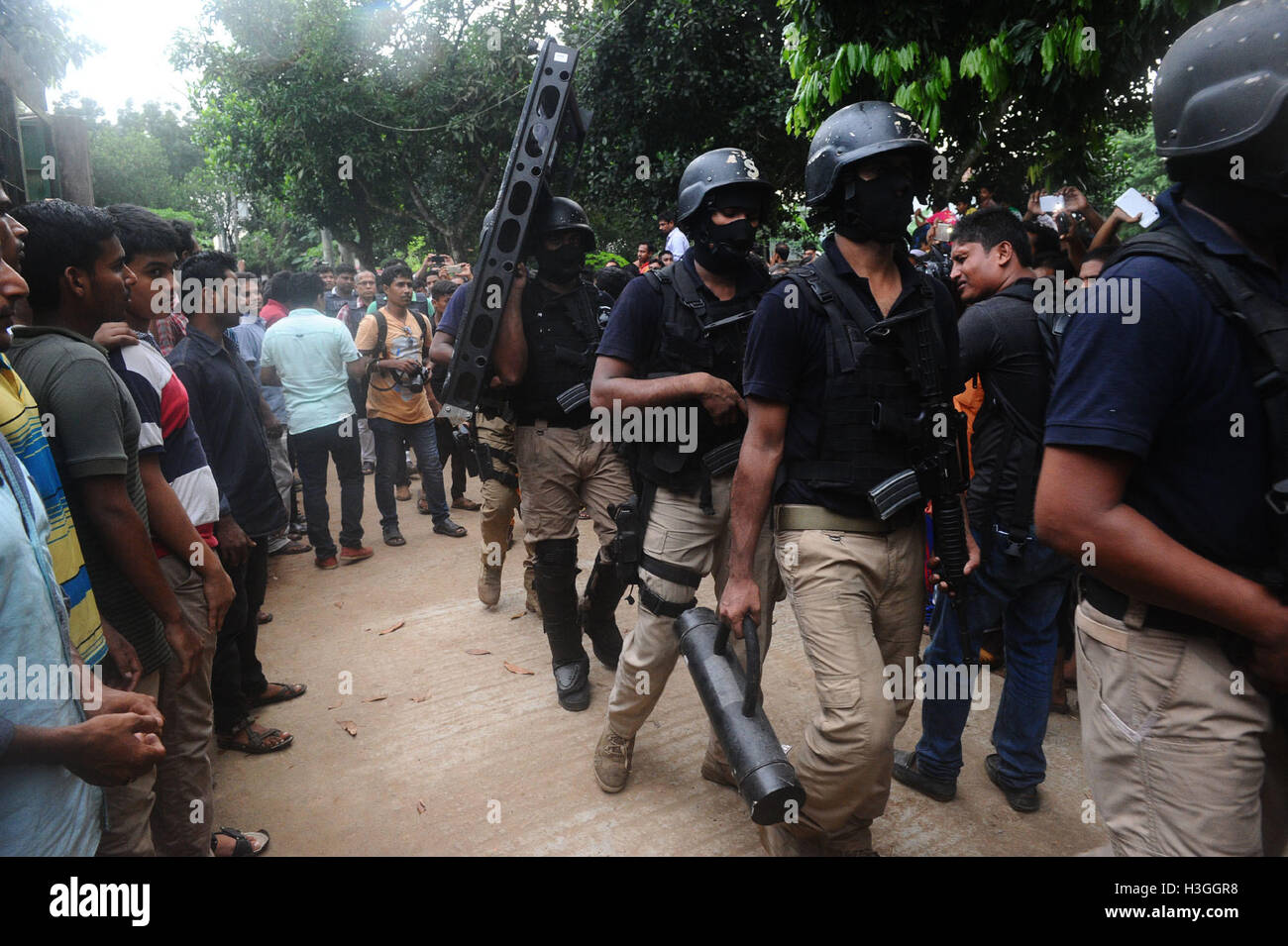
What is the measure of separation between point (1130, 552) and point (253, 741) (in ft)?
11.6

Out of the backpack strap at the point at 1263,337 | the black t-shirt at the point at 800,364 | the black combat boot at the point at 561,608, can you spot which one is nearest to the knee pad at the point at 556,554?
the black combat boot at the point at 561,608

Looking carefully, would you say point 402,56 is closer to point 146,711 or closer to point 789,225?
point 789,225

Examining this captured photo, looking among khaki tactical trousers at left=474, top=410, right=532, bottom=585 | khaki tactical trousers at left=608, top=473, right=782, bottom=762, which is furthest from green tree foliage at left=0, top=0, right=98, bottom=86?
khaki tactical trousers at left=608, top=473, right=782, bottom=762

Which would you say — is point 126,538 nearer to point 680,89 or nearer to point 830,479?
point 830,479

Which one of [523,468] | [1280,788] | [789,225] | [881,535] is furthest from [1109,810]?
[789,225]

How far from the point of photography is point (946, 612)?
3.15 metres

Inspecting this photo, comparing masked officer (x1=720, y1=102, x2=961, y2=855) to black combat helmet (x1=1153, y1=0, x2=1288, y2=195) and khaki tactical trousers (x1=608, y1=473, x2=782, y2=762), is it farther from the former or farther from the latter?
black combat helmet (x1=1153, y1=0, x2=1288, y2=195)

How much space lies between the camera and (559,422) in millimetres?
4090

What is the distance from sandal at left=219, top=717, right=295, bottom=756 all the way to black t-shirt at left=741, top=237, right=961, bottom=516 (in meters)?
2.62

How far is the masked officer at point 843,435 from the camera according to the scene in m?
2.30

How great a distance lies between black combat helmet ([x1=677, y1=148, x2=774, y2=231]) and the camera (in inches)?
118

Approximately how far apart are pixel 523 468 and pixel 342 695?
1.46m

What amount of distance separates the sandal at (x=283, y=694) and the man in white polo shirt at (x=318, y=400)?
212 cm

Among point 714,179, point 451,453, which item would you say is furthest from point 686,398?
point 451,453
